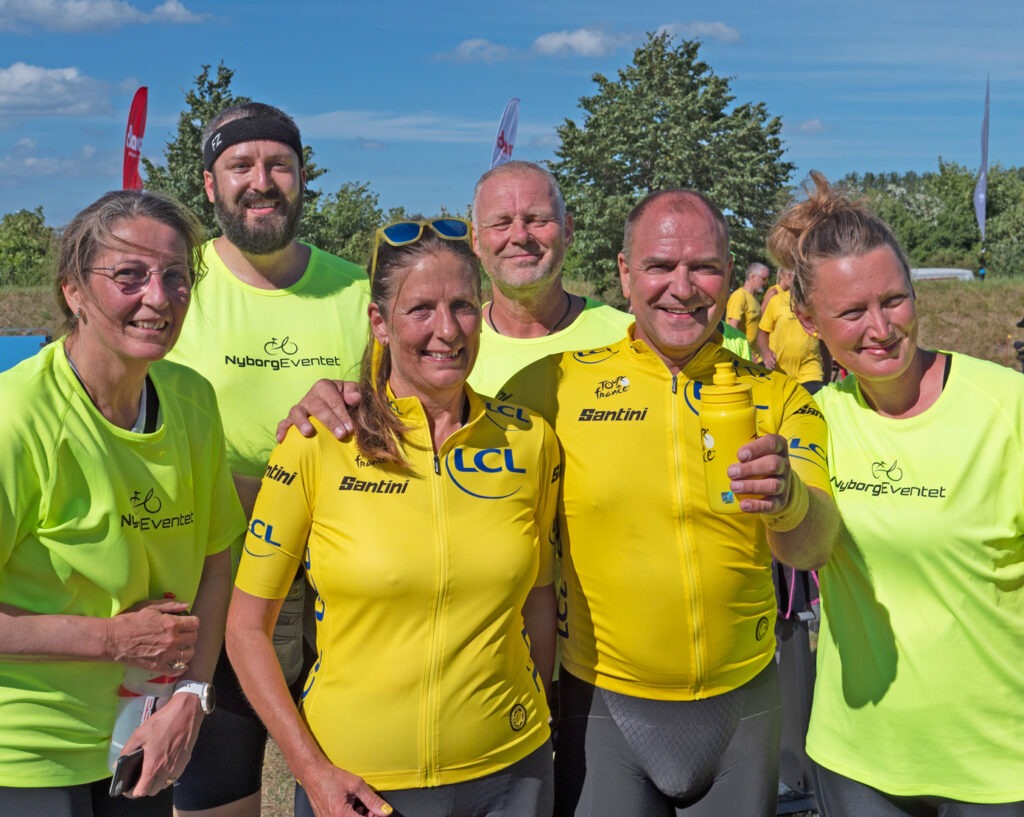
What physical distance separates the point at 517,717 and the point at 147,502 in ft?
3.47

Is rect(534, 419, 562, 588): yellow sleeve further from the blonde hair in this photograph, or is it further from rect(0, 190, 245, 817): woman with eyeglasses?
rect(0, 190, 245, 817): woman with eyeglasses

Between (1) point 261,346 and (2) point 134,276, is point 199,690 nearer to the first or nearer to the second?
(2) point 134,276

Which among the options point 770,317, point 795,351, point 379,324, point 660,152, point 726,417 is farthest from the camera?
point 660,152

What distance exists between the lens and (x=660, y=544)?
Answer: 2602 mm

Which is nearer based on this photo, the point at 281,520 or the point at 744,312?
the point at 281,520

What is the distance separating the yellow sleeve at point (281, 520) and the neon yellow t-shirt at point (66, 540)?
28cm

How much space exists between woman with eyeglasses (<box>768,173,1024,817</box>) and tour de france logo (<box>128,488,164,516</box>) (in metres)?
1.73

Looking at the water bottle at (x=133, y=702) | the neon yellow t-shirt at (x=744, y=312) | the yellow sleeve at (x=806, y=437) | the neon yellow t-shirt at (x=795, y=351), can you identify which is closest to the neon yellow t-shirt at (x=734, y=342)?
the yellow sleeve at (x=806, y=437)

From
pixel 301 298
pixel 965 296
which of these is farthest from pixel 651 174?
pixel 301 298

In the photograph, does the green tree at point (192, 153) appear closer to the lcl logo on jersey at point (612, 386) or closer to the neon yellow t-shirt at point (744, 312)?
the neon yellow t-shirt at point (744, 312)

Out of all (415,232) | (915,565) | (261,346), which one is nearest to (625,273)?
(415,232)

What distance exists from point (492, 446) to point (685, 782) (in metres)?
1.03

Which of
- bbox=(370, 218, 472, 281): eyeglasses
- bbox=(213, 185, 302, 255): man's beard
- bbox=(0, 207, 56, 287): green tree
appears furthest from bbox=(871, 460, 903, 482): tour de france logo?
bbox=(0, 207, 56, 287): green tree

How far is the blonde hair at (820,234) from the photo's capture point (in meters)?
2.54
